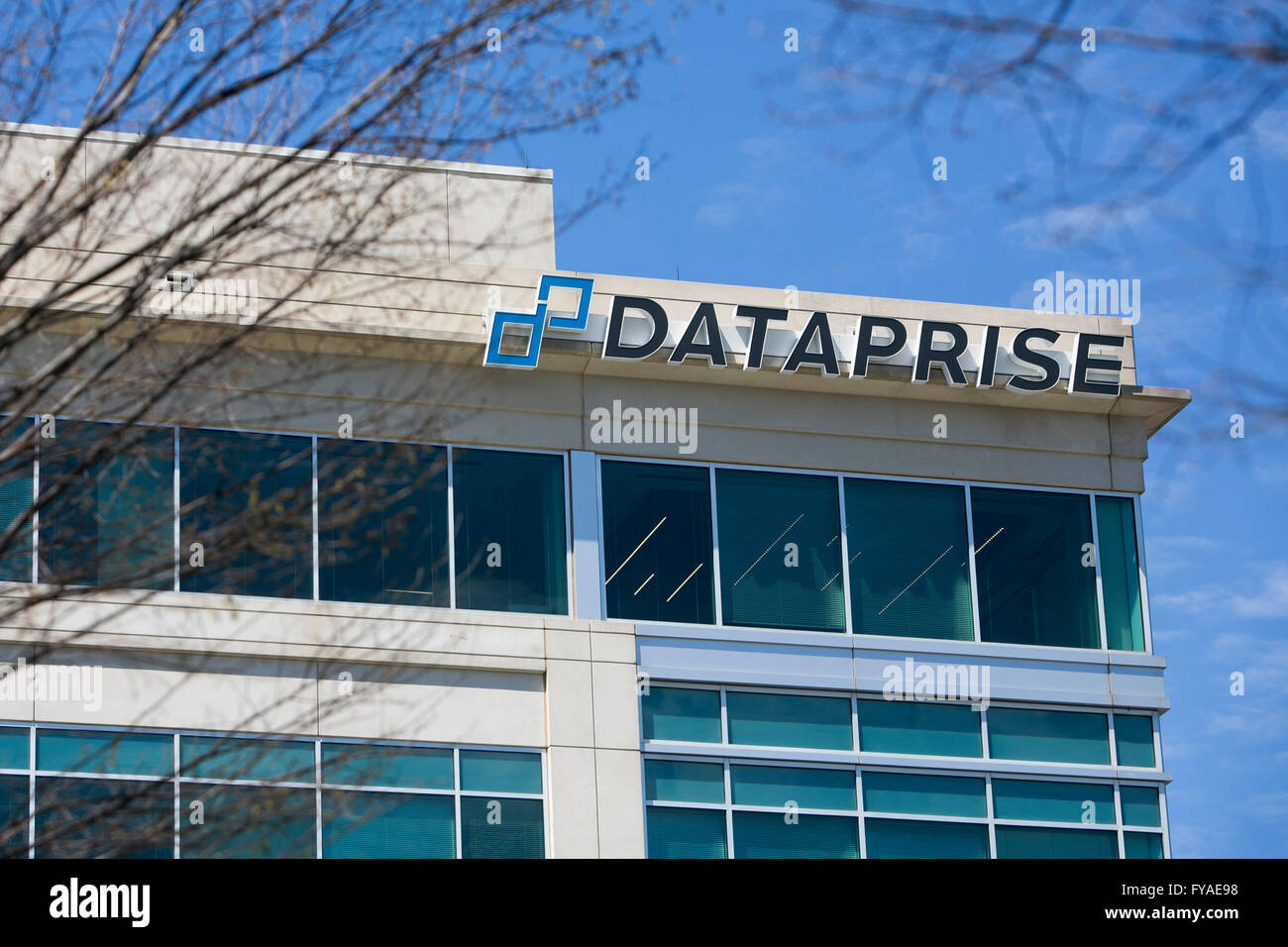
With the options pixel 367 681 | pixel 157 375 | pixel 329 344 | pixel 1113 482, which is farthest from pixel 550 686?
pixel 157 375

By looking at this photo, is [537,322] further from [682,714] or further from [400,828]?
[400,828]

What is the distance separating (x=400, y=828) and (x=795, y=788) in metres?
4.44

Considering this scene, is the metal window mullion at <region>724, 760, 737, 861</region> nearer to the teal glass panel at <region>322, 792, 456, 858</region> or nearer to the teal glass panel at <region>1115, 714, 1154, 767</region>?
the teal glass panel at <region>322, 792, 456, 858</region>

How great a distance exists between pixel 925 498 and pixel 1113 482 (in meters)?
2.54

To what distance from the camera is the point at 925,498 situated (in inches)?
883

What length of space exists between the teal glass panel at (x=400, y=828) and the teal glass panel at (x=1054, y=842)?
6336mm

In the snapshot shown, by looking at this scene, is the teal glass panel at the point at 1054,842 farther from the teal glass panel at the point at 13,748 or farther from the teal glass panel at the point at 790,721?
the teal glass panel at the point at 13,748

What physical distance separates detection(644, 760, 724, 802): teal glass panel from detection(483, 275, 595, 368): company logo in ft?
15.5

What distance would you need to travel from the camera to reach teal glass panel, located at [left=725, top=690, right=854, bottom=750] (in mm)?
20828

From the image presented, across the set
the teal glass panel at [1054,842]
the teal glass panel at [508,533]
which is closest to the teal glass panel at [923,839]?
the teal glass panel at [1054,842]

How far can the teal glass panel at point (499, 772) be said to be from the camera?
19.7 m

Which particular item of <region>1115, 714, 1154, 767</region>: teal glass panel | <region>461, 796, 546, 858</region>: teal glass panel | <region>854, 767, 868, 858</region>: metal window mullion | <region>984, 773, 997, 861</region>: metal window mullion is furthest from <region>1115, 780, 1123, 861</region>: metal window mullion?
<region>461, 796, 546, 858</region>: teal glass panel

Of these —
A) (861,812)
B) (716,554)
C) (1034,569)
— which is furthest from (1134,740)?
(716,554)
